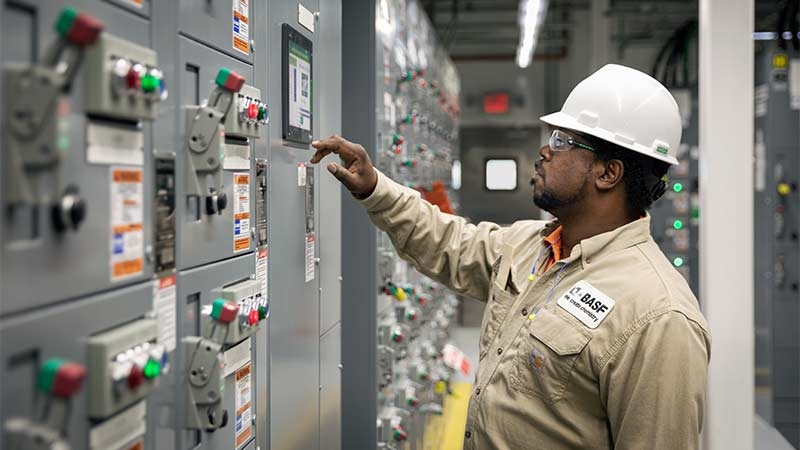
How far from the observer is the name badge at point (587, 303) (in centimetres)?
221

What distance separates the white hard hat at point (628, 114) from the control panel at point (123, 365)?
1.56m

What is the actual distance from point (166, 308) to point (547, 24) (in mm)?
10107

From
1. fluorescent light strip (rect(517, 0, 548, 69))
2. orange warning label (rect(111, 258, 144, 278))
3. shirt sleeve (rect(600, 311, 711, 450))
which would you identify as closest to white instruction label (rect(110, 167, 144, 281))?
orange warning label (rect(111, 258, 144, 278))

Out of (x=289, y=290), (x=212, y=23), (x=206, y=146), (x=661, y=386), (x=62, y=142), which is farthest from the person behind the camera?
(x=289, y=290)

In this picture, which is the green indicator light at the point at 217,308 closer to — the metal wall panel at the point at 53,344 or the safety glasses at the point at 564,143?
the metal wall panel at the point at 53,344

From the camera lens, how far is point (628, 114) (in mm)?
2469

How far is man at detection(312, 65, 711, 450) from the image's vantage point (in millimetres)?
2074

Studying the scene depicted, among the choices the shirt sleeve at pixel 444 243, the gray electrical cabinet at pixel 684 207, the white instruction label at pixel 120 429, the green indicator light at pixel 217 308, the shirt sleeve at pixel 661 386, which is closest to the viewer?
the white instruction label at pixel 120 429

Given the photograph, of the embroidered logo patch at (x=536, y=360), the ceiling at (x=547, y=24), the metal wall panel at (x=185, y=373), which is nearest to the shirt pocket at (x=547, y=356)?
the embroidered logo patch at (x=536, y=360)

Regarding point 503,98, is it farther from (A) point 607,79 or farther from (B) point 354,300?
(A) point 607,79

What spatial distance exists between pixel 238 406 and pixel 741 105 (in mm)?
2969

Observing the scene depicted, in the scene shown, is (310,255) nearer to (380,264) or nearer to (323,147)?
(323,147)

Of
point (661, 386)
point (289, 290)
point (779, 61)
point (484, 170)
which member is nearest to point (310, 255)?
point (289, 290)

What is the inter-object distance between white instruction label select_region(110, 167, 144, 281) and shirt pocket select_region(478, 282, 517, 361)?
1.34m
